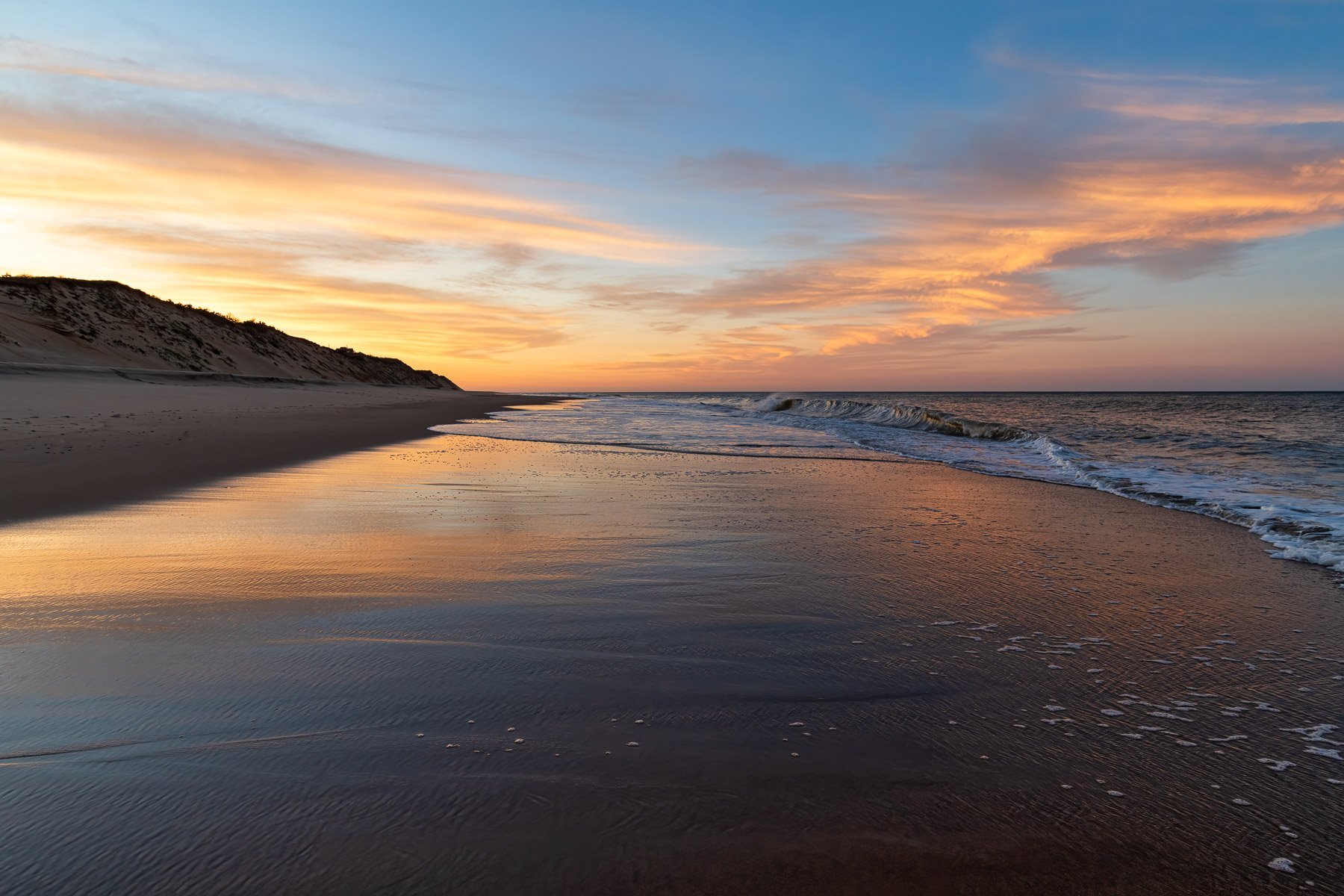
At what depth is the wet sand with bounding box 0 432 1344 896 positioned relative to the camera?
1989 mm

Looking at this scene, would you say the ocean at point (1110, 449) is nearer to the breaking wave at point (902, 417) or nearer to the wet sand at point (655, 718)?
the breaking wave at point (902, 417)

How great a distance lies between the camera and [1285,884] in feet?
6.33

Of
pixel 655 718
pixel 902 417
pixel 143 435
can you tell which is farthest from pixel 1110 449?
pixel 143 435

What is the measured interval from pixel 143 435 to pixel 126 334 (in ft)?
117

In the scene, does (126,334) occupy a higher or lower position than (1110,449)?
higher

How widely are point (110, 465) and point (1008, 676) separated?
10521mm

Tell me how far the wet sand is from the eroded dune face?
31762mm

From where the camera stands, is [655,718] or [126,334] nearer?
[655,718]

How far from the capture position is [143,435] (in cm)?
1219

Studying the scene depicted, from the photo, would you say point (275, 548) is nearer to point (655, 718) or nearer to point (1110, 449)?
point (655, 718)

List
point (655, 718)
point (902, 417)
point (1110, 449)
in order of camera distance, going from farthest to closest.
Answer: point (902, 417) → point (1110, 449) → point (655, 718)

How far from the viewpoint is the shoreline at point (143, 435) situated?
25.2 feet

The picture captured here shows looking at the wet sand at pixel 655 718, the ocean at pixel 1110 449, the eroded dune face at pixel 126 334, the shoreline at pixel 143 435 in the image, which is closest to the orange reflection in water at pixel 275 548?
the wet sand at pixel 655 718

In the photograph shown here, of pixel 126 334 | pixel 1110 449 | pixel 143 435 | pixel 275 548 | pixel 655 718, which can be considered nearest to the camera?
pixel 655 718
